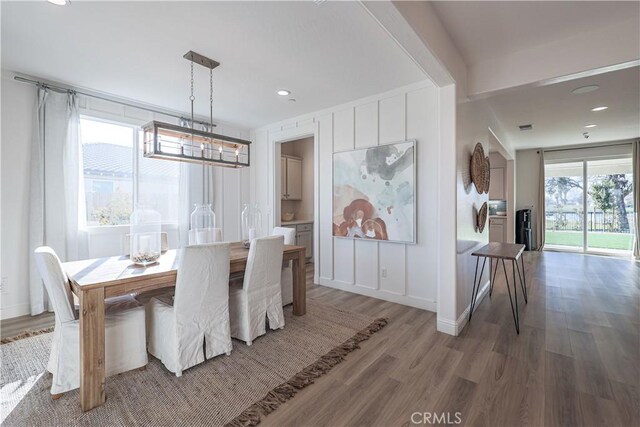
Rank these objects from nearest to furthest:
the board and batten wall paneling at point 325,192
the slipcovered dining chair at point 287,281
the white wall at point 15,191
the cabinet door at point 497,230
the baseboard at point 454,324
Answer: the baseboard at point 454,324 < the white wall at point 15,191 < the slipcovered dining chair at point 287,281 < the board and batten wall paneling at point 325,192 < the cabinet door at point 497,230

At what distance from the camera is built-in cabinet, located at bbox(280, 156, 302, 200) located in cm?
604

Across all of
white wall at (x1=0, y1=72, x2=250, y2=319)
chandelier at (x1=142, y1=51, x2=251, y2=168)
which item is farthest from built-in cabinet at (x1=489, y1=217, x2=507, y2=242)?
white wall at (x1=0, y1=72, x2=250, y2=319)

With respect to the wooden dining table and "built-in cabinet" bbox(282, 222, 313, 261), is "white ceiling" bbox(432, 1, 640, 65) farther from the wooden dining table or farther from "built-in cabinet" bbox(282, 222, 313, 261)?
"built-in cabinet" bbox(282, 222, 313, 261)

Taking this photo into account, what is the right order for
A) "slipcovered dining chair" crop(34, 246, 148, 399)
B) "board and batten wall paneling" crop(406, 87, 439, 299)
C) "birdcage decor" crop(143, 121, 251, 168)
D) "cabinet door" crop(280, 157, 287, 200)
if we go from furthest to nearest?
"cabinet door" crop(280, 157, 287, 200) < "board and batten wall paneling" crop(406, 87, 439, 299) < "birdcage decor" crop(143, 121, 251, 168) < "slipcovered dining chair" crop(34, 246, 148, 399)

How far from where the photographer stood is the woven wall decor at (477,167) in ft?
10.7

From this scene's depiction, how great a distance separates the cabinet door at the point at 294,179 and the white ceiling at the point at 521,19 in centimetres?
411

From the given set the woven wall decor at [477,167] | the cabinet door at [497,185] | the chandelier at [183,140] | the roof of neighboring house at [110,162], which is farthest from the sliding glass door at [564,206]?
the roof of neighboring house at [110,162]

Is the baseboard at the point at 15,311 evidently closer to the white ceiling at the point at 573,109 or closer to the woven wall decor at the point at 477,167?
the woven wall decor at the point at 477,167

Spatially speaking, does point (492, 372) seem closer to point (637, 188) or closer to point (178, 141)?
point (178, 141)

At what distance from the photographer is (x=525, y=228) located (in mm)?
7461

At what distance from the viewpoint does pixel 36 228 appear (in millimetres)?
3182

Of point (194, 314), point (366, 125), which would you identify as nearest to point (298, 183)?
point (366, 125)

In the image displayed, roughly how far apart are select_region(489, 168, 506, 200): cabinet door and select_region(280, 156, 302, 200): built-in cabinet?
5.36m

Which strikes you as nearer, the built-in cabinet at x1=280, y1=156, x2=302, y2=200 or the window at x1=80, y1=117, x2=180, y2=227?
the window at x1=80, y1=117, x2=180, y2=227
